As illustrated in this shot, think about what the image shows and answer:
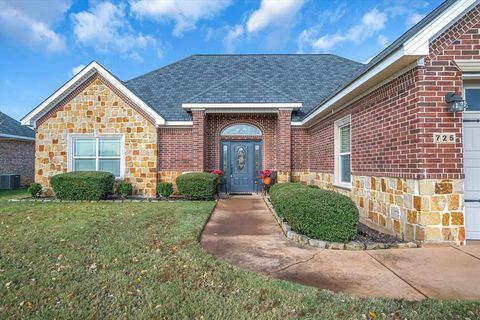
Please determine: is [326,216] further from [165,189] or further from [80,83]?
[80,83]

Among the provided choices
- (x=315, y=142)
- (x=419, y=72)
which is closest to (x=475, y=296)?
(x=419, y=72)

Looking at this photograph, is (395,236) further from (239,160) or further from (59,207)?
(59,207)

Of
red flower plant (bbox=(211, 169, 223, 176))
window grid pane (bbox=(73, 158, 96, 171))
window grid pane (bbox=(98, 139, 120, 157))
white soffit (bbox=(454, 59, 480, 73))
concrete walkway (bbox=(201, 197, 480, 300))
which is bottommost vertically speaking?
concrete walkway (bbox=(201, 197, 480, 300))

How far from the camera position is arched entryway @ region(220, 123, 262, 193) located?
12.5 meters

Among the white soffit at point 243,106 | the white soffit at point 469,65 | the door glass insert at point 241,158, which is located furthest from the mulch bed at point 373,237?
the door glass insert at point 241,158

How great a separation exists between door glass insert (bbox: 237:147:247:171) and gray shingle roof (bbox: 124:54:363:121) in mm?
2335

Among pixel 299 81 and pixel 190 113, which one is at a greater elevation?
pixel 299 81

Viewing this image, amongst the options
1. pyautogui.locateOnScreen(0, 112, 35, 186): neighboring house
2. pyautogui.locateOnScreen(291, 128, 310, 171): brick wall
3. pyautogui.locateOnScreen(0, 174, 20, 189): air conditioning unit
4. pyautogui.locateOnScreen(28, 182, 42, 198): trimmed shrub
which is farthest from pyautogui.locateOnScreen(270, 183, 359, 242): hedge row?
pyautogui.locateOnScreen(0, 112, 35, 186): neighboring house

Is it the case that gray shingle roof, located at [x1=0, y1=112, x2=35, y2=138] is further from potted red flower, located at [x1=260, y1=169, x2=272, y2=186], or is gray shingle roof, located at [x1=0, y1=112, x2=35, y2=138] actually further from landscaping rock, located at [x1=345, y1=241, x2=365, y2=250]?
landscaping rock, located at [x1=345, y1=241, x2=365, y2=250]

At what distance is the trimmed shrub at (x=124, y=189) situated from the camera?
36.3 feet

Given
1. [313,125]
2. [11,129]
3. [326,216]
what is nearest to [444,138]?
[326,216]

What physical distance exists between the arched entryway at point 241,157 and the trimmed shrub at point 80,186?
4.82 meters

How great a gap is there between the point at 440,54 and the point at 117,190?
35.7ft

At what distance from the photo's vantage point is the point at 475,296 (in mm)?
3016
